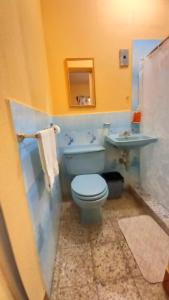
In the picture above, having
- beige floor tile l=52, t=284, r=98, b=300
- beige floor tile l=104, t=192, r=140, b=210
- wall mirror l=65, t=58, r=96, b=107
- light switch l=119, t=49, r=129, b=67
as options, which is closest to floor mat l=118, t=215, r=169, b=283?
beige floor tile l=104, t=192, r=140, b=210

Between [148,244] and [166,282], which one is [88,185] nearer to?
[148,244]

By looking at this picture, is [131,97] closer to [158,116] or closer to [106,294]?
[158,116]

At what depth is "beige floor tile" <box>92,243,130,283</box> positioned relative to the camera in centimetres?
104

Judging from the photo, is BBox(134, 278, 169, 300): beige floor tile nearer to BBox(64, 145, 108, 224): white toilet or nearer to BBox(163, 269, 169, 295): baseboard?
BBox(163, 269, 169, 295): baseboard

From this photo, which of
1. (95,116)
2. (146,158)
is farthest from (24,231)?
(146,158)

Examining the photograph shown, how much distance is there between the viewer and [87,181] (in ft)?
4.92

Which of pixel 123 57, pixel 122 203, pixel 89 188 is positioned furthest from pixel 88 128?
pixel 122 203

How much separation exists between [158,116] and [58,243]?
154 centimetres

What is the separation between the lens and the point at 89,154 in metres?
1.70

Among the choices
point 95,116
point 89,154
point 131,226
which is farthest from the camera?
point 95,116

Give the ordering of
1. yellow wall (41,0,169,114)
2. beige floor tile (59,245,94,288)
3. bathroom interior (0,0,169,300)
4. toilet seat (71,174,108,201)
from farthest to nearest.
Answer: yellow wall (41,0,169,114)
toilet seat (71,174,108,201)
beige floor tile (59,245,94,288)
bathroom interior (0,0,169,300)

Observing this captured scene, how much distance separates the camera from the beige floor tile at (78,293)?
93 centimetres

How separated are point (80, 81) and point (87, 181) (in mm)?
1135

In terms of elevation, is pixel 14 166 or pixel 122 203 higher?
pixel 14 166
